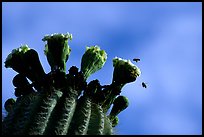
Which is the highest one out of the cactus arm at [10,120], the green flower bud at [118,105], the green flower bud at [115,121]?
the green flower bud at [118,105]

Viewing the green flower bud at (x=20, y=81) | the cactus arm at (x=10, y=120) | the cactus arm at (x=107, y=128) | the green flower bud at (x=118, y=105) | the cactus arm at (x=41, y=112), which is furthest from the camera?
the green flower bud at (x=118, y=105)

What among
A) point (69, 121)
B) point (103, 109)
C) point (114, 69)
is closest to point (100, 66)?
point (114, 69)

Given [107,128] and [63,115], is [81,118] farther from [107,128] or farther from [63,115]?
[107,128]

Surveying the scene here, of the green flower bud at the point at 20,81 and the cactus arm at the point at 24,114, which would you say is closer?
the cactus arm at the point at 24,114

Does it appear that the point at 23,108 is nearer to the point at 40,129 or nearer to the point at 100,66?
the point at 40,129

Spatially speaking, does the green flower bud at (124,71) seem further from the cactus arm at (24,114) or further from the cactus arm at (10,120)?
the cactus arm at (10,120)

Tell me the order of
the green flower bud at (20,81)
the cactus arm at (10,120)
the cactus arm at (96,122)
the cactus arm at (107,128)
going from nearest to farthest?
the cactus arm at (10,120) → the cactus arm at (96,122) → the cactus arm at (107,128) → the green flower bud at (20,81)

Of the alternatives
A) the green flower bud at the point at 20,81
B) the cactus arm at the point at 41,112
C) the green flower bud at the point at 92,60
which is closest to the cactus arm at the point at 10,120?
the cactus arm at the point at 41,112

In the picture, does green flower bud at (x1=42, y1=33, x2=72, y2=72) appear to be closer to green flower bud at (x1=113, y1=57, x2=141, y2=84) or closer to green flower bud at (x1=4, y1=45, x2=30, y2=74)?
green flower bud at (x1=4, y1=45, x2=30, y2=74)
